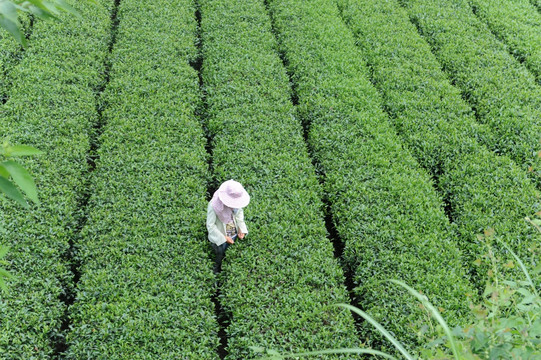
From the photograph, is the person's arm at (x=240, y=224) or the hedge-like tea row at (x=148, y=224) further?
the person's arm at (x=240, y=224)

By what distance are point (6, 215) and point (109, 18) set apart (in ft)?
19.2

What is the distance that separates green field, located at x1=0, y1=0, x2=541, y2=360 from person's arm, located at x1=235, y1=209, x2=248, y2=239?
A: 0.32 metres

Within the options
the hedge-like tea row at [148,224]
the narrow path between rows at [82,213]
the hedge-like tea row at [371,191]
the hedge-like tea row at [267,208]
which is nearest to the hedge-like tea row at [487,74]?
the hedge-like tea row at [371,191]

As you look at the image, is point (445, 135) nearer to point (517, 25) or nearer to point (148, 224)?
point (517, 25)

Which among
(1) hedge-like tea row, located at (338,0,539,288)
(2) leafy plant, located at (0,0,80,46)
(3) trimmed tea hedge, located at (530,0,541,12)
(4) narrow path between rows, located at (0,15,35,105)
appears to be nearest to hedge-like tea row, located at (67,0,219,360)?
(4) narrow path between rows, located at (0,15,35,105)

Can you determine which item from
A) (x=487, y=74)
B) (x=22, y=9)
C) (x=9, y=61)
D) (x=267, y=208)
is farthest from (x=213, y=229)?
(x=487, y=74)

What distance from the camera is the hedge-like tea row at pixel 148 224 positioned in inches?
239

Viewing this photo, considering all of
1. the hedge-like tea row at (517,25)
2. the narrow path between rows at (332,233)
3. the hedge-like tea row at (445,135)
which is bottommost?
the narrow path between rows at (332,233)

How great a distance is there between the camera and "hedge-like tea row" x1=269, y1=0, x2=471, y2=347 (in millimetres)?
6531

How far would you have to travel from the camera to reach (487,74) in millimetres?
9922

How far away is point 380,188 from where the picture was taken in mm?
7863

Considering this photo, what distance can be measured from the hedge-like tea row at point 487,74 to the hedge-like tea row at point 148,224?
501 centimetres

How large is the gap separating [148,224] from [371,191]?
3.27m

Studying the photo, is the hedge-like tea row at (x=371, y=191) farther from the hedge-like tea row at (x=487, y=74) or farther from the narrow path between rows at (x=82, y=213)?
the narrow path between rows at (x=82, y=213)
